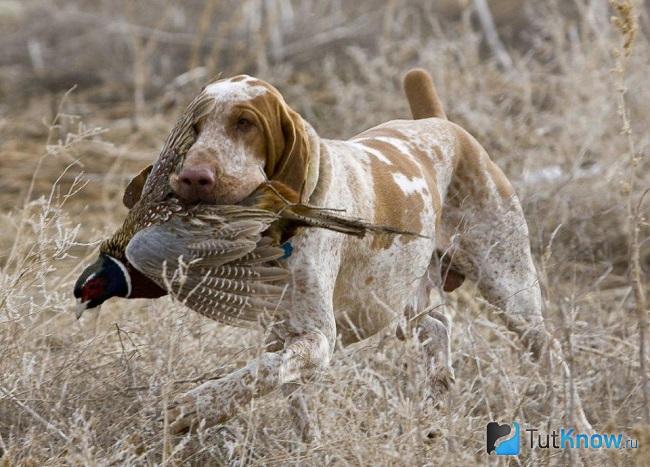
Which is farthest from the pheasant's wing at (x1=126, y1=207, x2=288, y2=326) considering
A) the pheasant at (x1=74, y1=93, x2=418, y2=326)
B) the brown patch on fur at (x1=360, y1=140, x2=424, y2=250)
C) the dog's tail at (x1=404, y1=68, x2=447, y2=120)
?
the dog's tail at (x1=404, y1=68, x2=447, y2=120)

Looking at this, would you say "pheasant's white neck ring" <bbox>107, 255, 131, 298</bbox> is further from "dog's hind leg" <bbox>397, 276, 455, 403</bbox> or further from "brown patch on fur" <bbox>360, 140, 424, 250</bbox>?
"dog's hind leg" <bbox>397, 276, 455, 403</bbox>

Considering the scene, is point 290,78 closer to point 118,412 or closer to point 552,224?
point 552,224

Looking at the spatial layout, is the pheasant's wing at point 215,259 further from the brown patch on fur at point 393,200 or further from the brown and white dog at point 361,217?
the brown patch on fur at point 393,200

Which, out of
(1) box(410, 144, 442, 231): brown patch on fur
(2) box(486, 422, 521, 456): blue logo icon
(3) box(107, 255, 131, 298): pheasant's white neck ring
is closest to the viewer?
(3) box(107, 255, 131, 298): pheasant's white neck ring

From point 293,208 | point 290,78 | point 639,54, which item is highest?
point 293,208

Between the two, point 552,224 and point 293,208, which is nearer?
point 293,208

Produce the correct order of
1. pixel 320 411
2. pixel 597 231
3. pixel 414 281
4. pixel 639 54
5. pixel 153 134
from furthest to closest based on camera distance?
1. pixel 153 134
2. pixel 639 54
3. pixel 597 231
4. pixel 414 281
5. pixel 320 411

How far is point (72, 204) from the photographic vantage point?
797 centimetres

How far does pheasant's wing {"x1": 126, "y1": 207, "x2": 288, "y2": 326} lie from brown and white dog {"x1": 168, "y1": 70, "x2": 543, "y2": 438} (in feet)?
0.31

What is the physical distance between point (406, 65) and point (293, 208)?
608 cm

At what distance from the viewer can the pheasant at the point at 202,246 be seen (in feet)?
11.2

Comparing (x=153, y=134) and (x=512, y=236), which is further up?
(x=512, y=236)

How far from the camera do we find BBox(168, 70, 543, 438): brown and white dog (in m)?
3.50

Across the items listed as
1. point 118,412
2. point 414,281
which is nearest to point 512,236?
point 414,281
